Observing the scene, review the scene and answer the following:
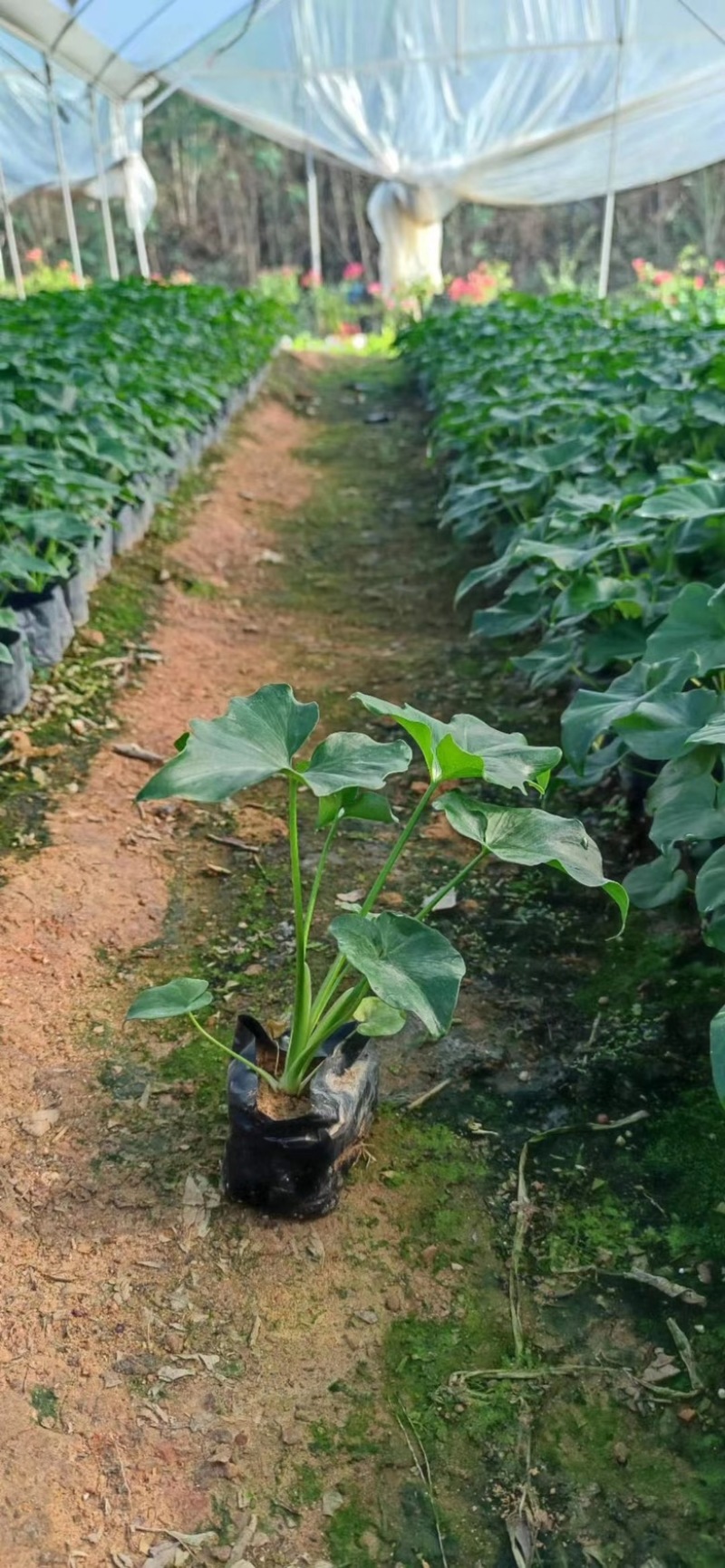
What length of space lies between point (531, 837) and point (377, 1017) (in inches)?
13.8

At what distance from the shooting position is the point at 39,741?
2.87 m

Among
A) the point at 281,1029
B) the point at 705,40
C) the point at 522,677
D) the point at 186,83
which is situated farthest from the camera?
the point at 186,83

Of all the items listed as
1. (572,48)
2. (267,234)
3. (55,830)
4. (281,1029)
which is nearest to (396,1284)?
(281,1029)

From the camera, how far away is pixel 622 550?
282cm

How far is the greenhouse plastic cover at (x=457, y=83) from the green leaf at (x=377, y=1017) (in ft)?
34.9

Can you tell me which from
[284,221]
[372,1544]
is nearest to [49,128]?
[284,221]

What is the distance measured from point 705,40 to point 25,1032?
37.2 feet

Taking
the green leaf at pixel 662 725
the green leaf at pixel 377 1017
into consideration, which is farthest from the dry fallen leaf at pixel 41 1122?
the green leaf at pixel 662 725

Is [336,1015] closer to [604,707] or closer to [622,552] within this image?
[604,707]

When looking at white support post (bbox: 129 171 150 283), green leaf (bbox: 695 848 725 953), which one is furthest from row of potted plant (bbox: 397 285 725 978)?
white support post (bbox: 129 171 150 283)

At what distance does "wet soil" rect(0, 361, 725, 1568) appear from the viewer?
126cm

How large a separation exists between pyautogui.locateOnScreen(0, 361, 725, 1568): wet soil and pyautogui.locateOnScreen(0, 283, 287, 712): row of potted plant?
2.28 ft

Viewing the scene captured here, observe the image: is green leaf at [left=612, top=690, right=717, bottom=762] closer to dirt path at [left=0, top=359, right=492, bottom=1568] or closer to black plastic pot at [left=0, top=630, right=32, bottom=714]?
dirt path at [left=0, top=359, right=492, bottom=1568]

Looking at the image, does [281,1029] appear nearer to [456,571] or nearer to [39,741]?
[39,741]
